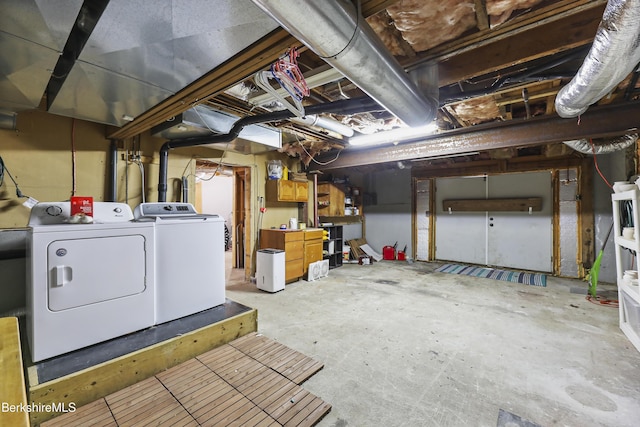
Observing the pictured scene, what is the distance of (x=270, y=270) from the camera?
4.15m

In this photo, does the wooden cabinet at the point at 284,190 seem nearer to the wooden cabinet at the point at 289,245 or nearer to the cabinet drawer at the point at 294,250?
the wooden cabinet at the point at 289,245

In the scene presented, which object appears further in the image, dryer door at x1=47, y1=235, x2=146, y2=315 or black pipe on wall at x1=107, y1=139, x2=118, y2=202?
black pipe on wall at x1=107, y1=139, x2=118, y2=202

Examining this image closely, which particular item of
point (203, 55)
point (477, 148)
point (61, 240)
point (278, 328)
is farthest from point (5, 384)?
point (477, 148)

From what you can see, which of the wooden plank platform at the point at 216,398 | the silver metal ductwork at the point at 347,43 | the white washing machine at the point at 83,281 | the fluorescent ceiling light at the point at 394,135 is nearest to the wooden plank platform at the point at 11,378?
the white washing machine at the point at 83,281

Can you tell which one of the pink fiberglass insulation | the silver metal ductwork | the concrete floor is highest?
the pink fiberglass insulation

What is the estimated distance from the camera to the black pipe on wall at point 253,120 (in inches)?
84.7

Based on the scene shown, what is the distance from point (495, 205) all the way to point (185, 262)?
19.8 feet

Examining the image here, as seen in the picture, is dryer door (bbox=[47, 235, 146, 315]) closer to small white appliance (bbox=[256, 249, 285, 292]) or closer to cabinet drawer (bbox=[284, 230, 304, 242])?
small white appliance (bbox=[256, 249, 285, 292])

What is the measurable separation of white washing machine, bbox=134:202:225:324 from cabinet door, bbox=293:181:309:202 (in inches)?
108

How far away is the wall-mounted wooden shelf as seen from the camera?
5352 millimetres

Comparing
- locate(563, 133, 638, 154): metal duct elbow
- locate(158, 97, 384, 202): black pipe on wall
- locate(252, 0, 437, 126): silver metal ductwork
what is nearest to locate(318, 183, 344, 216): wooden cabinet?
locate(158, 97, 384, 202): black pipe on wall

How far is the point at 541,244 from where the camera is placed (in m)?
5.29

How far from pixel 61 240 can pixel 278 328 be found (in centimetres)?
201

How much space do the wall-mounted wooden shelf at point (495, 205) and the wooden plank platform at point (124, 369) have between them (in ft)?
18.2
